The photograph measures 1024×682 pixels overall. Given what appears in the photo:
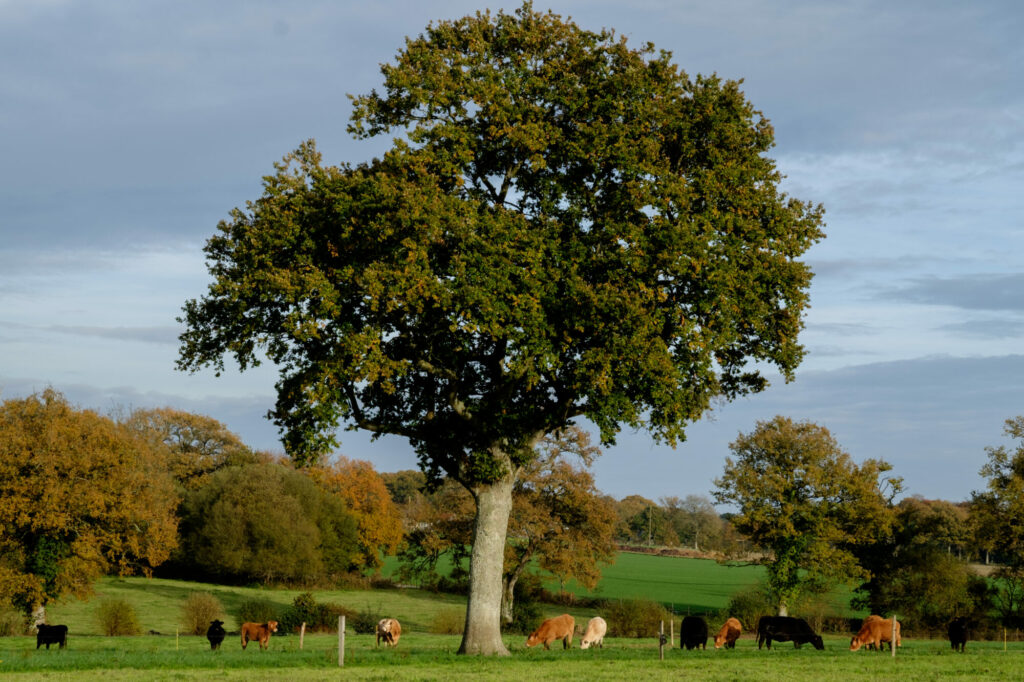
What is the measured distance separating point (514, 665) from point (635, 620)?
29.7 m

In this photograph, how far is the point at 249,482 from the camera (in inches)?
3337

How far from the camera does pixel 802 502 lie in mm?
64688

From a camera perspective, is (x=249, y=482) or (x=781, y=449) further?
(x=249, y=482)

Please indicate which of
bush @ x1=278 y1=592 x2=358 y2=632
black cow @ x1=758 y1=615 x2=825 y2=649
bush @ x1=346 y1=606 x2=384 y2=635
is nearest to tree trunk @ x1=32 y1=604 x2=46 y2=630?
bush @ x1=278 y1=592 x2=358 y2=632

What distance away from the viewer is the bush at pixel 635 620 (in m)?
54.1

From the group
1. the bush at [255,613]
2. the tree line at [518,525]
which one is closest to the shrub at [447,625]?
the tree line at [518,525]

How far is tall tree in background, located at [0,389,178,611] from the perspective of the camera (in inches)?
2050

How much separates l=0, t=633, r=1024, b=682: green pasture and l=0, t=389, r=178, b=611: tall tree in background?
22810 millimetres

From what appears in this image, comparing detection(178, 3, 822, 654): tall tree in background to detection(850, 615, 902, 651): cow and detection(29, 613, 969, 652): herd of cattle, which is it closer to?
detection(29, 613, 969, 652): herd of cattle

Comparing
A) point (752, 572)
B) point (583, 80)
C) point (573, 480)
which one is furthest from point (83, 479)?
point (752, 572)

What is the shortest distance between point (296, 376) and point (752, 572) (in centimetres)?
12826

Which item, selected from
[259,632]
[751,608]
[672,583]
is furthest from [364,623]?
[672,583]

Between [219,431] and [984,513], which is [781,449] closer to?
[984,513]

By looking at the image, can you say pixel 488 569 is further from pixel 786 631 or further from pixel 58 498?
pixel 58 498
